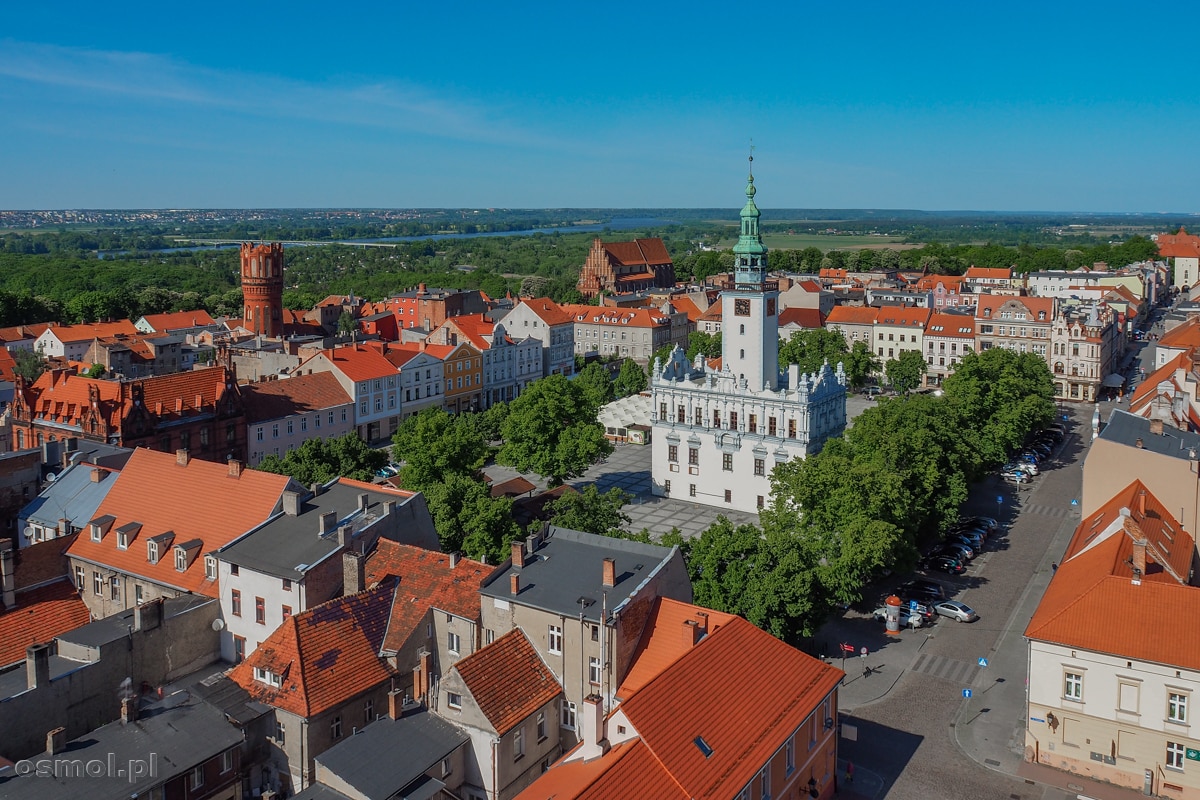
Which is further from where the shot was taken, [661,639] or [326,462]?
[326,462]

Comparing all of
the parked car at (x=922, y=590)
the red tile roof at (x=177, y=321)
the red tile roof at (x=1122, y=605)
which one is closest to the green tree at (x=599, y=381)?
the parked car at (x=922, y=590)

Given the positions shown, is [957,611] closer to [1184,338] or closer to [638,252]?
[1184,338]

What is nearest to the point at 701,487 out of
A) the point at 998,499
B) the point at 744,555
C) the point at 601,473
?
the point at 601,473

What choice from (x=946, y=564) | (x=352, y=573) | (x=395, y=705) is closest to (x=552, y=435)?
(x=946, y=564)

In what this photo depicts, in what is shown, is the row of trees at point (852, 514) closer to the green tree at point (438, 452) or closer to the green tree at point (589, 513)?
the green tree at point (589, 513)

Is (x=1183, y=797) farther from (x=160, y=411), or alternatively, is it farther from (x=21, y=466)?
(x=160, y=411)

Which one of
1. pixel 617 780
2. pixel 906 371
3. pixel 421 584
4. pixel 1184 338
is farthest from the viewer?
pixel 906 371
